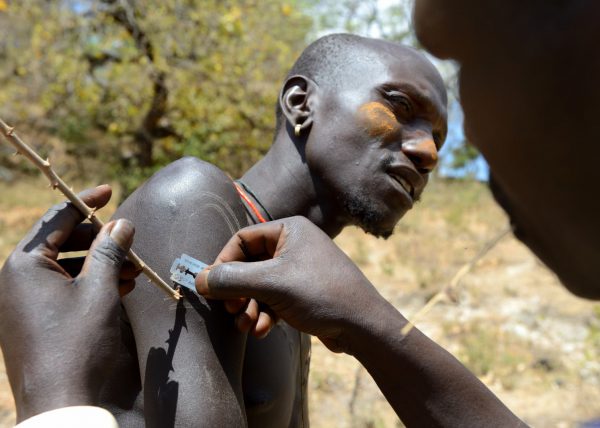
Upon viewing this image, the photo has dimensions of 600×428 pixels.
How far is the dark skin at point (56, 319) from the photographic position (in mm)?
1199

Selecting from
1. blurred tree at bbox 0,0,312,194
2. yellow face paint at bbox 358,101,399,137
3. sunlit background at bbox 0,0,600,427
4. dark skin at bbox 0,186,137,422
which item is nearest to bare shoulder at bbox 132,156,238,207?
dark skin at bbox 0,186,137,422

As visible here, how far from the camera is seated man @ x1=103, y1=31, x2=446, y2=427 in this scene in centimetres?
160

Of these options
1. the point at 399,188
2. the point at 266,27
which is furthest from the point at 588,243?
the point at 266,27

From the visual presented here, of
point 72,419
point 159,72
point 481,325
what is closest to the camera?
point 72,419

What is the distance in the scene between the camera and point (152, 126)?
8625 millimetres

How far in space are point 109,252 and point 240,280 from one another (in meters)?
0.29

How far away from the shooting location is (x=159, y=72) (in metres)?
8.06

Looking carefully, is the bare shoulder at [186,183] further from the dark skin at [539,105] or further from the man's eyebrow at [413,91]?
the dark skin at [539,105]

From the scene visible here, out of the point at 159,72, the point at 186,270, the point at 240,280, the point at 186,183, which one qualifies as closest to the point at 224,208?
the point at 186,183

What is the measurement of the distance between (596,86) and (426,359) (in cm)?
92

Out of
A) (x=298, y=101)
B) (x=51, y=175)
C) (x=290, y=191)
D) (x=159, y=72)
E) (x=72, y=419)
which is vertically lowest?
(x=159, y=72)

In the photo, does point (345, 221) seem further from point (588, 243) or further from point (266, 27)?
point (266, 27)

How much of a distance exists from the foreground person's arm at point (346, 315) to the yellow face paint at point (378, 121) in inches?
27.5

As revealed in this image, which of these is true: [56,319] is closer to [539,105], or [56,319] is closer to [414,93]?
[539,105]
